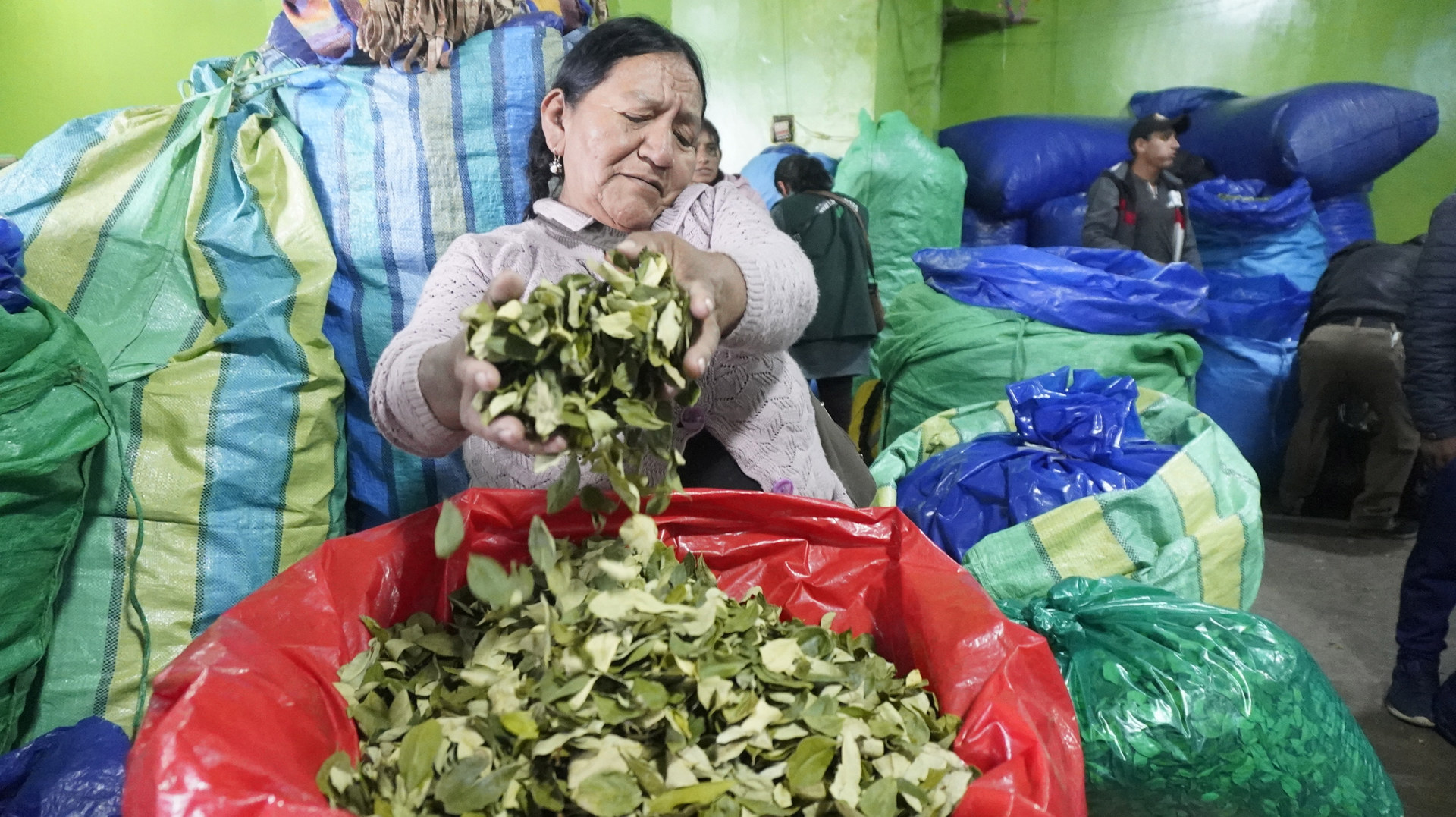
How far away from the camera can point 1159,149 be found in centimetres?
295

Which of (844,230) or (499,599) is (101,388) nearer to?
(499,599)

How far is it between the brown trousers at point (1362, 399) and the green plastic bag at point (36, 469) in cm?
326

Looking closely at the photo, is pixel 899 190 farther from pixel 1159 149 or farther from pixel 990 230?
pixel 1159 149

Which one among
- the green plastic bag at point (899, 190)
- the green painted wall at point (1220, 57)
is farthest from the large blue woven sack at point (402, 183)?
the green painted wall at point (1220, 57)

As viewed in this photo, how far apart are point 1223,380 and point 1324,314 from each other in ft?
1.26

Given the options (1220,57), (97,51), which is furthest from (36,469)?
(1220,57)

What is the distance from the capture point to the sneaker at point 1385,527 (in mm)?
2918

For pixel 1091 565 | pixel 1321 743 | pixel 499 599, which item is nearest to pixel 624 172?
pixel 499 599

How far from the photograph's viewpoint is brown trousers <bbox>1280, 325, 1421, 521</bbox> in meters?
2.69

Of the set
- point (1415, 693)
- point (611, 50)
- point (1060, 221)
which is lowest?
point (1415, 693)

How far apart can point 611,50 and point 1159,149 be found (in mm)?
2525

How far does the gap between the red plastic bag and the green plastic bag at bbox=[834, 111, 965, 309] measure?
2.26 metres

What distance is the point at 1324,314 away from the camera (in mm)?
2805

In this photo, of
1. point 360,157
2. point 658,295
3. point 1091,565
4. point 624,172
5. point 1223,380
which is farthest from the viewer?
point 1223,380
